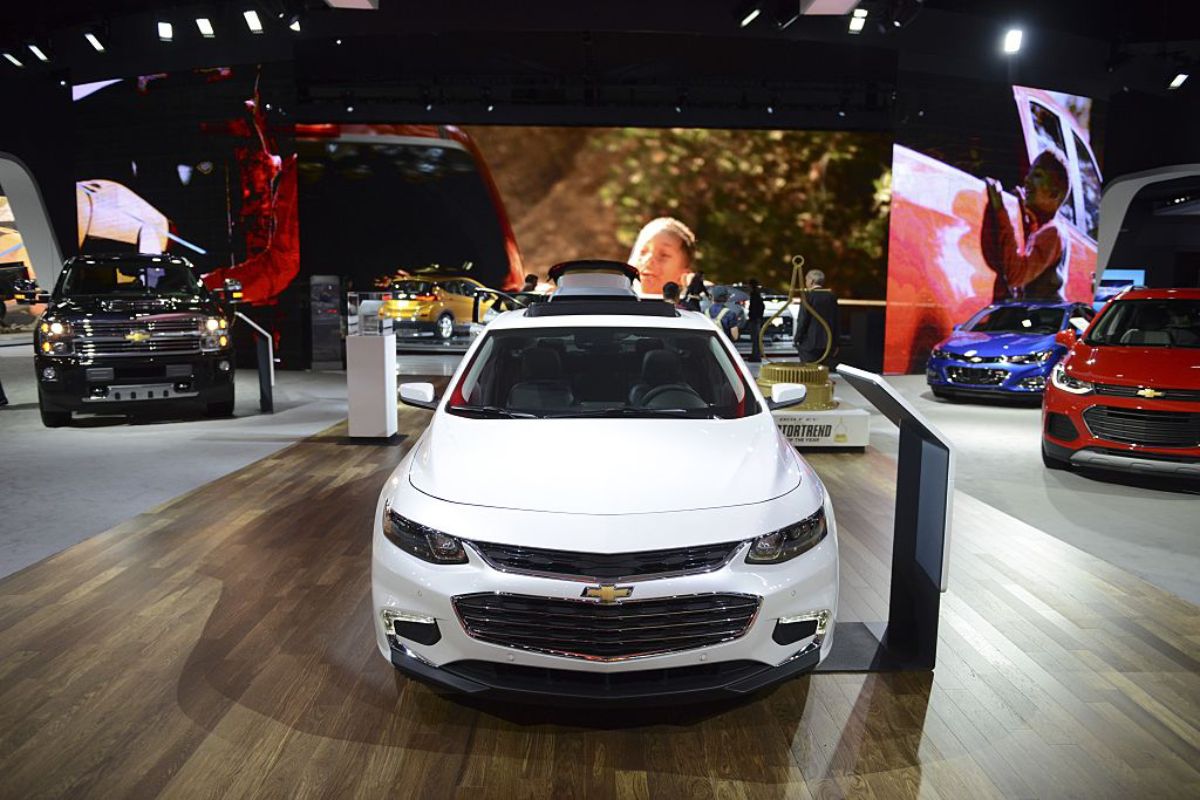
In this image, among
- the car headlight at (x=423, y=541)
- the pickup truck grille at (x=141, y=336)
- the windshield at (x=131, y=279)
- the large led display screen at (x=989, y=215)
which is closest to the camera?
the car headlight at (x=423, y=541)

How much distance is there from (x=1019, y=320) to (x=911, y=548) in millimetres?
9543

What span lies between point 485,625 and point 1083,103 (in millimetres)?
15537

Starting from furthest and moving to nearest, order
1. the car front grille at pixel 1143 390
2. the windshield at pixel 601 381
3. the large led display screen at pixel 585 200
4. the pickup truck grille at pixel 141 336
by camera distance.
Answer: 1. the large led display screen at pixel 585 200
2. the pickup truck grille at pixel 141 336
3. the car front grille at pixel 1143 390
4. the windshield at pixel 601 381

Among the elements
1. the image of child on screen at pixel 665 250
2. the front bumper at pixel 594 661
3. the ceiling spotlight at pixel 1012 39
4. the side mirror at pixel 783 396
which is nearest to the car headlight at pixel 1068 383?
the side mirror at pixel 783 396

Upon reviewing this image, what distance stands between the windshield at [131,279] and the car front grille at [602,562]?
7.35 m

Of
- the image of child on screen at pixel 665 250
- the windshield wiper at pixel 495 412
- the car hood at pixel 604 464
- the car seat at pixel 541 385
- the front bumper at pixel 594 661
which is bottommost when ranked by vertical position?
the front bumper at pixel 594 661

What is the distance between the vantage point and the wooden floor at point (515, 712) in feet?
8.30

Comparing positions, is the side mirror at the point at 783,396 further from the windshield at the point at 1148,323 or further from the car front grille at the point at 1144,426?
the windshield at the point at 1148,323

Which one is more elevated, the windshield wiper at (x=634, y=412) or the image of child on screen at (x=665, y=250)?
the image of child on screen at (x=665, y=250)

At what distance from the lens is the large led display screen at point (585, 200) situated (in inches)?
568

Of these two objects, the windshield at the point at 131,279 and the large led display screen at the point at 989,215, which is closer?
the windshield at the point at 131,279

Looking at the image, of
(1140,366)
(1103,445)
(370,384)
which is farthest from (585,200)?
(1103,445)

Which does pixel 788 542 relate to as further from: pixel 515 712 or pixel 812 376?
pixel 812 376

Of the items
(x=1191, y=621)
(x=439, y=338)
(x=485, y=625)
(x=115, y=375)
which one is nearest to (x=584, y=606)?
(x=485, y=625)
